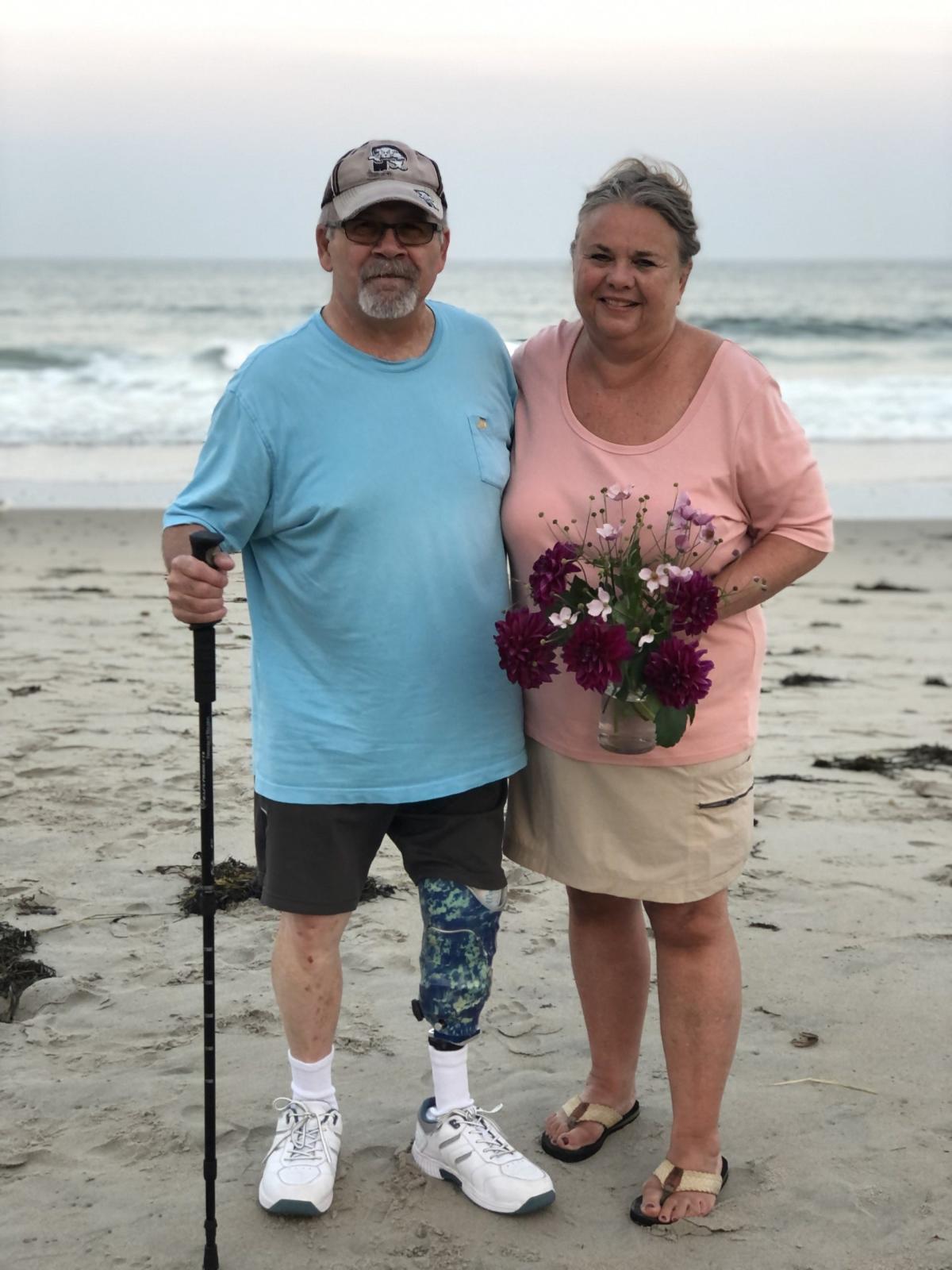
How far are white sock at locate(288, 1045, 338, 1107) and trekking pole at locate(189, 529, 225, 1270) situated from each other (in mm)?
324

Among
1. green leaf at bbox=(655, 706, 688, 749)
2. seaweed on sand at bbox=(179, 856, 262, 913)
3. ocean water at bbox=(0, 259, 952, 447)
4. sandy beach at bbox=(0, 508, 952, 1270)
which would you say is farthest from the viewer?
ocean water at bbox=(0, 259, 952, 447)

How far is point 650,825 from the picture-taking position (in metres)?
3.14

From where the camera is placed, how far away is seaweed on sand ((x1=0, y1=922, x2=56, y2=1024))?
4.04 meters

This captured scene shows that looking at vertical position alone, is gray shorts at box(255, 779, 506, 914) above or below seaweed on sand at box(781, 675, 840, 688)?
above

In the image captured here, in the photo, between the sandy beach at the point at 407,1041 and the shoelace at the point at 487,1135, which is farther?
the shoelace at the point at 487,1135

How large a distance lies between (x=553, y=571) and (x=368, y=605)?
0.41 meters

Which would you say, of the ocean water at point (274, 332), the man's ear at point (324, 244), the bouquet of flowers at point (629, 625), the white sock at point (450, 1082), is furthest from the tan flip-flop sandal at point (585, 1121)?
the ocean water at point (274, 332)

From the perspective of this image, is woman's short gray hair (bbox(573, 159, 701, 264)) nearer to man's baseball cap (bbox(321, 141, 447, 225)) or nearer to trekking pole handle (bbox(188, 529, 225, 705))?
man's baseball cap (bbox(321, 141, 447, 225))

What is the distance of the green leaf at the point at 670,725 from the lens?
2.89 meters

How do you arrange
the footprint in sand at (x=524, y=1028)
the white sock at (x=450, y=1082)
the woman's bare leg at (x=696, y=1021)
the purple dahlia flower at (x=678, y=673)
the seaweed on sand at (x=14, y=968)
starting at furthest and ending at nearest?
the seaweed on sand at (x=14, y=968)
the footprint in sand at (x=524, y=1028)
the white sock at (x=450, y=1082)
the woman's bare leg at (x=696, y=1021)
the purple dahlia flower at (x=678, y=673)

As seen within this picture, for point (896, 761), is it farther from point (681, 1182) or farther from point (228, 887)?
point (681, 1182)

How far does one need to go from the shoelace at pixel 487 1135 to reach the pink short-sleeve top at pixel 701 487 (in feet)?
3.03

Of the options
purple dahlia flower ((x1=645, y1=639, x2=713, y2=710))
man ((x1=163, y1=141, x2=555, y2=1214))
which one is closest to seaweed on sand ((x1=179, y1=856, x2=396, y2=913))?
man ((x1=163, y1=141, x2=555, y2=1214))

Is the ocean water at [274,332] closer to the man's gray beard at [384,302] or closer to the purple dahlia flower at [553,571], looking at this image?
the man's gray beard at [384,302]
